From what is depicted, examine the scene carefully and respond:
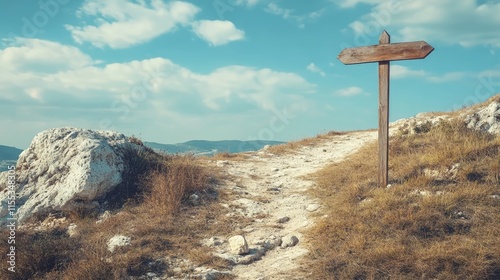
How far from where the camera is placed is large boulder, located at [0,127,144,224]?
358 inches

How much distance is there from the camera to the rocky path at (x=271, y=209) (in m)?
6.56

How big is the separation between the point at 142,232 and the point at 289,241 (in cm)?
305

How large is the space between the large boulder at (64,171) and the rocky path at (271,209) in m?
3.37

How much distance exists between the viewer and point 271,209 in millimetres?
9344

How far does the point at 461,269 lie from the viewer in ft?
18.3

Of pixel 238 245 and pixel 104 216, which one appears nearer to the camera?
pixel 238 245

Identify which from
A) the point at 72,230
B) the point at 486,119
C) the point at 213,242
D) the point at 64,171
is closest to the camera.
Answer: the point at 213,242

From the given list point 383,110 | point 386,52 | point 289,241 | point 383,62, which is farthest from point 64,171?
point 386,52

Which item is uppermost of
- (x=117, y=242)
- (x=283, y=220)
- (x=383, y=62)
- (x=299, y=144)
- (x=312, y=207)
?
(x=383, y=62)

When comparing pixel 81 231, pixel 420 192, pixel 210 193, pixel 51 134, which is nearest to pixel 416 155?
pixel 420 192

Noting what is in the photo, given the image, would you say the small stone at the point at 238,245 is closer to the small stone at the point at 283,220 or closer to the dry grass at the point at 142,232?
the dry grass at the point at 142,232

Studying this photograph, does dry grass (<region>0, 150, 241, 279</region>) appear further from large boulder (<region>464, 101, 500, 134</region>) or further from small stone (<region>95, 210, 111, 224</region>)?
large boulder (<region>464, 101, 500, 134</region>)

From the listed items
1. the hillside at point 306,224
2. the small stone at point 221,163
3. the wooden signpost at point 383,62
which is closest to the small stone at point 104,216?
the hillside at point 306,224

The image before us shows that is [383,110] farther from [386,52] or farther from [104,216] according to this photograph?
[104,216]
